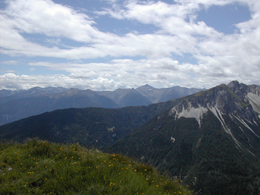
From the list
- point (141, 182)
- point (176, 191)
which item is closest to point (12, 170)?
point (141, 182)

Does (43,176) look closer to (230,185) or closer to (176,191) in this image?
(176,191)

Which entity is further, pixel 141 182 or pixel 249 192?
pixel 249 192

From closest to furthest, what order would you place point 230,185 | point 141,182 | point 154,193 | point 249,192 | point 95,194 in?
point 95,194 → point 154,193 → point 141,182 → point 249,192 → point 230,185

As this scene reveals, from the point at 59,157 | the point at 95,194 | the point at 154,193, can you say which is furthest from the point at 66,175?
the point at 154,193

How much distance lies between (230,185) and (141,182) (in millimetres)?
238360

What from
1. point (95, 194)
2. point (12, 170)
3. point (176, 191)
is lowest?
point (176, 191)

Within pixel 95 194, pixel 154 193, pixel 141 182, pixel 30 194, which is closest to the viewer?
pixel 95 194

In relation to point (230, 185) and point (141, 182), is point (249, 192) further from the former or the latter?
point (141, 182)

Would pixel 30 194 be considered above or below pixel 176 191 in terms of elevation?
above

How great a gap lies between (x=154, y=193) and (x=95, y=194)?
254cm

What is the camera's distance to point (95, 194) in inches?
222

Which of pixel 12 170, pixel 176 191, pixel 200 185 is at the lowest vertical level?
pixel 200 185

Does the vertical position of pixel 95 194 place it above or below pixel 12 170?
above

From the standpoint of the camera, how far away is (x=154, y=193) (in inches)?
257
